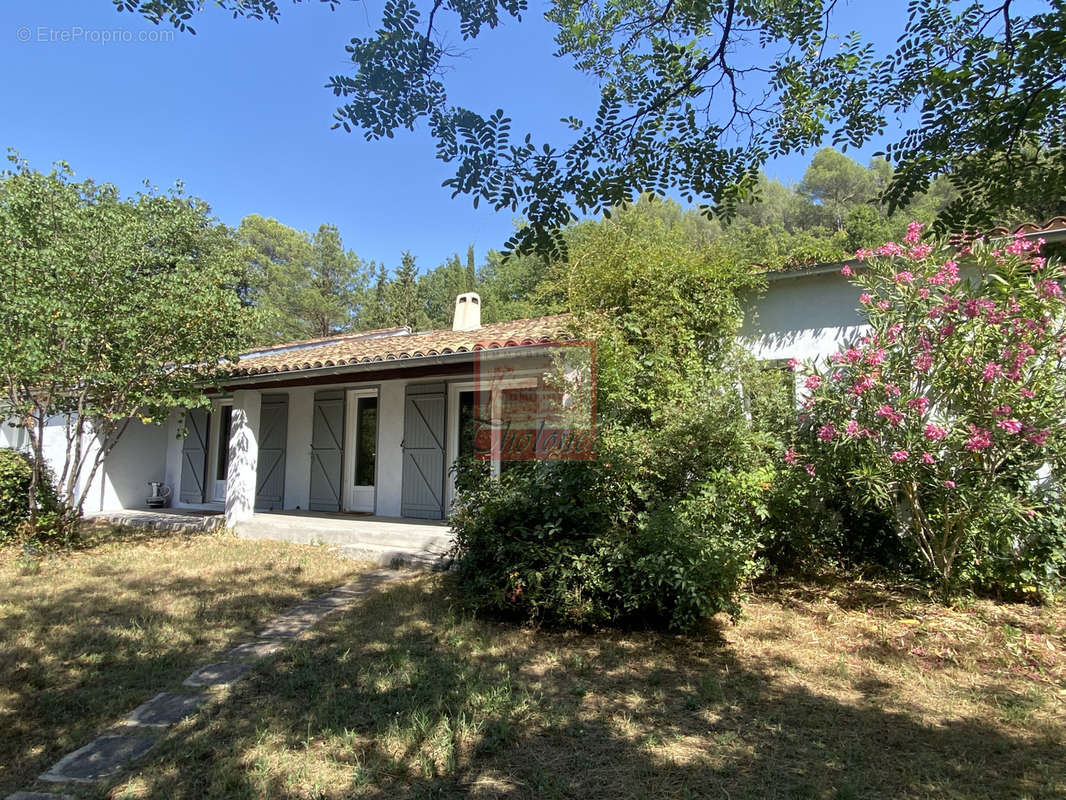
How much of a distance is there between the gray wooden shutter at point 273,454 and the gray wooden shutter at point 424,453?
2.88 meters

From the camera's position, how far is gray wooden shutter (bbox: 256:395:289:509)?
10656 millimetres

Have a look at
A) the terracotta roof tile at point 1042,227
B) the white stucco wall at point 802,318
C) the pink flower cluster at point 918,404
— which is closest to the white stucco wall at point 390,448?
the white stucco wall at point 802,318

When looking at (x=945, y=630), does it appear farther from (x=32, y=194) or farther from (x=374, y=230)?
(x=32, y=194)

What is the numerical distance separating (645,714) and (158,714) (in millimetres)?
2808

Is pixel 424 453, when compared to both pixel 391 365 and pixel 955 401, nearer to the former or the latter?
pixel 391 365

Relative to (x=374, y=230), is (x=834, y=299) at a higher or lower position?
lower

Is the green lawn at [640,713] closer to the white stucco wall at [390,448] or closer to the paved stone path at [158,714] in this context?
the paved stone path at [158,714]

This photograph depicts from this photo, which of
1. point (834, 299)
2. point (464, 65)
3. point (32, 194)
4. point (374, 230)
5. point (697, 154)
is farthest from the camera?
point (374, 230)

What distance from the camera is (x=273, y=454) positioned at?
1077 centimetres

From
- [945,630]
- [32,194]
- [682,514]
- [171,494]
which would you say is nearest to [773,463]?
[682,514]

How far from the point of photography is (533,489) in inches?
196

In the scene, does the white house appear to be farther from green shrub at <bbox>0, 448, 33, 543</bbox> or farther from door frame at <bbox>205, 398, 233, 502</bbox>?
green shrub at <bbox>0, 448, 33, 543</bbox>

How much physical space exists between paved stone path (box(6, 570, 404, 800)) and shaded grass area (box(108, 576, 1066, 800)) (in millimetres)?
147

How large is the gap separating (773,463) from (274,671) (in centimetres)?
459
